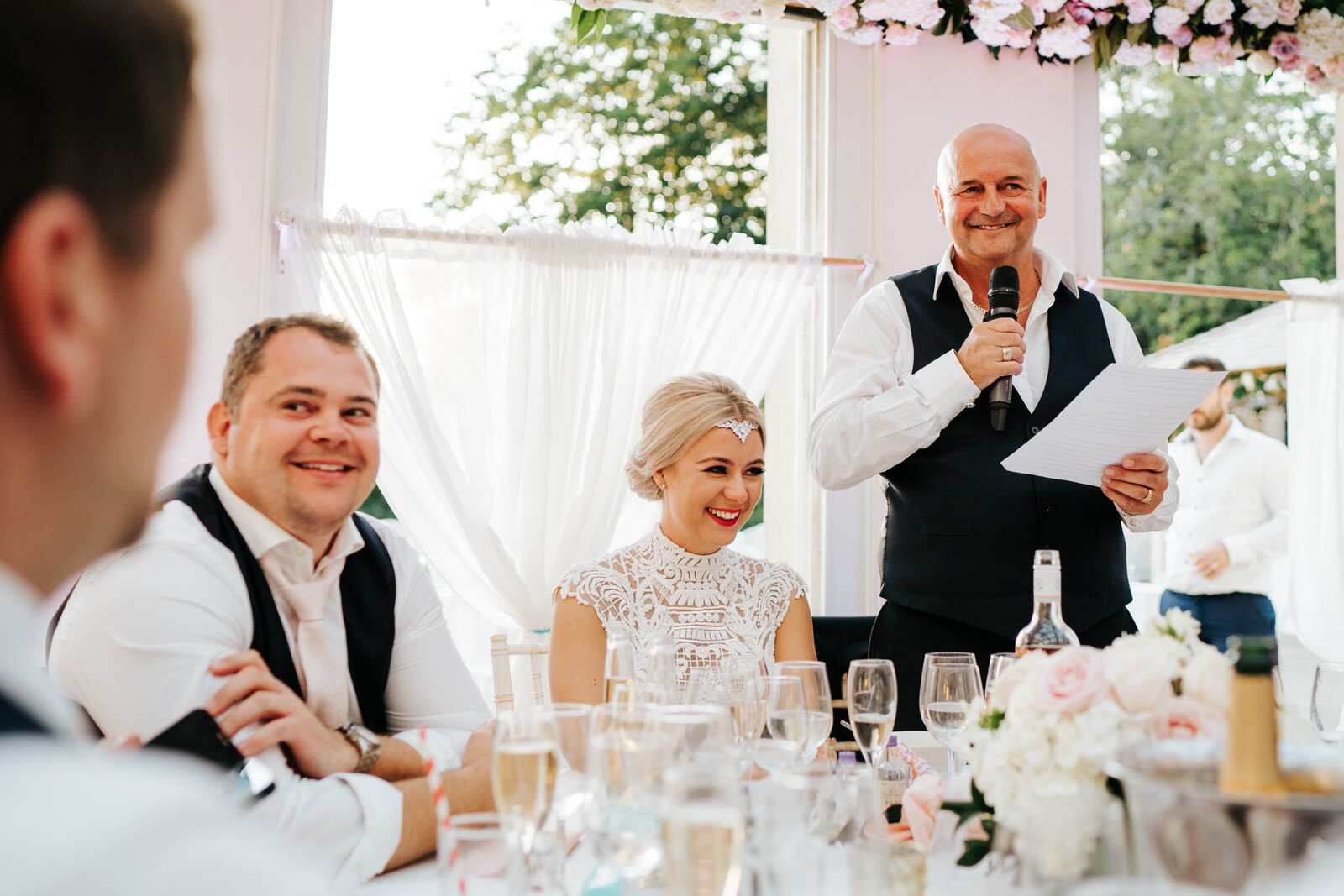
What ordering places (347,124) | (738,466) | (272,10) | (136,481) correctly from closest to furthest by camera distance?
(136,481)
(738,466)
(272,10)
(347,124)

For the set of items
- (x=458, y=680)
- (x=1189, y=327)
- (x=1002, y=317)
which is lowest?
(x=458, y=680)

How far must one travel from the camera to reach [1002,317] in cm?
232

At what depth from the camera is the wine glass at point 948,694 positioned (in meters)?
1.64

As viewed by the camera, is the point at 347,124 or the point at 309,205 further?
the point at 347,124

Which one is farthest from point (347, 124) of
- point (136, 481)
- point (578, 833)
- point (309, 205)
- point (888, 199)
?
point (136, 481)

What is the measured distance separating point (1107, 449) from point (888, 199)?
6.54 ft

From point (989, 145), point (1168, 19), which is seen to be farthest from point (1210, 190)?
point (989, 145)

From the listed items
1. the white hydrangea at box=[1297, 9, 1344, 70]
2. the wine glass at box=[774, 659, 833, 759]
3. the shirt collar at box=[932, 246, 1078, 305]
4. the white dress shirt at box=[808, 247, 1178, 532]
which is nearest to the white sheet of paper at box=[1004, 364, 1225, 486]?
the white dress shirt at box=[808, 247, 1178, 532]

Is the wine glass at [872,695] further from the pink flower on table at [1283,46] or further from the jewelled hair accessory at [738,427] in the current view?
the pink flower on table at [1283,46]

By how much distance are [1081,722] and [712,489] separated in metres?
1.60

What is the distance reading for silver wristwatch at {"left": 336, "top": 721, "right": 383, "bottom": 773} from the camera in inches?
62.9

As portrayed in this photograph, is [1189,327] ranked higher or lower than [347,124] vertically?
lower

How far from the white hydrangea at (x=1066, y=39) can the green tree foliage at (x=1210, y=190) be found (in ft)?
1.60

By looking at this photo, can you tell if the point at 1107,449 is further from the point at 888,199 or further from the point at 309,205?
the point at 309,205
